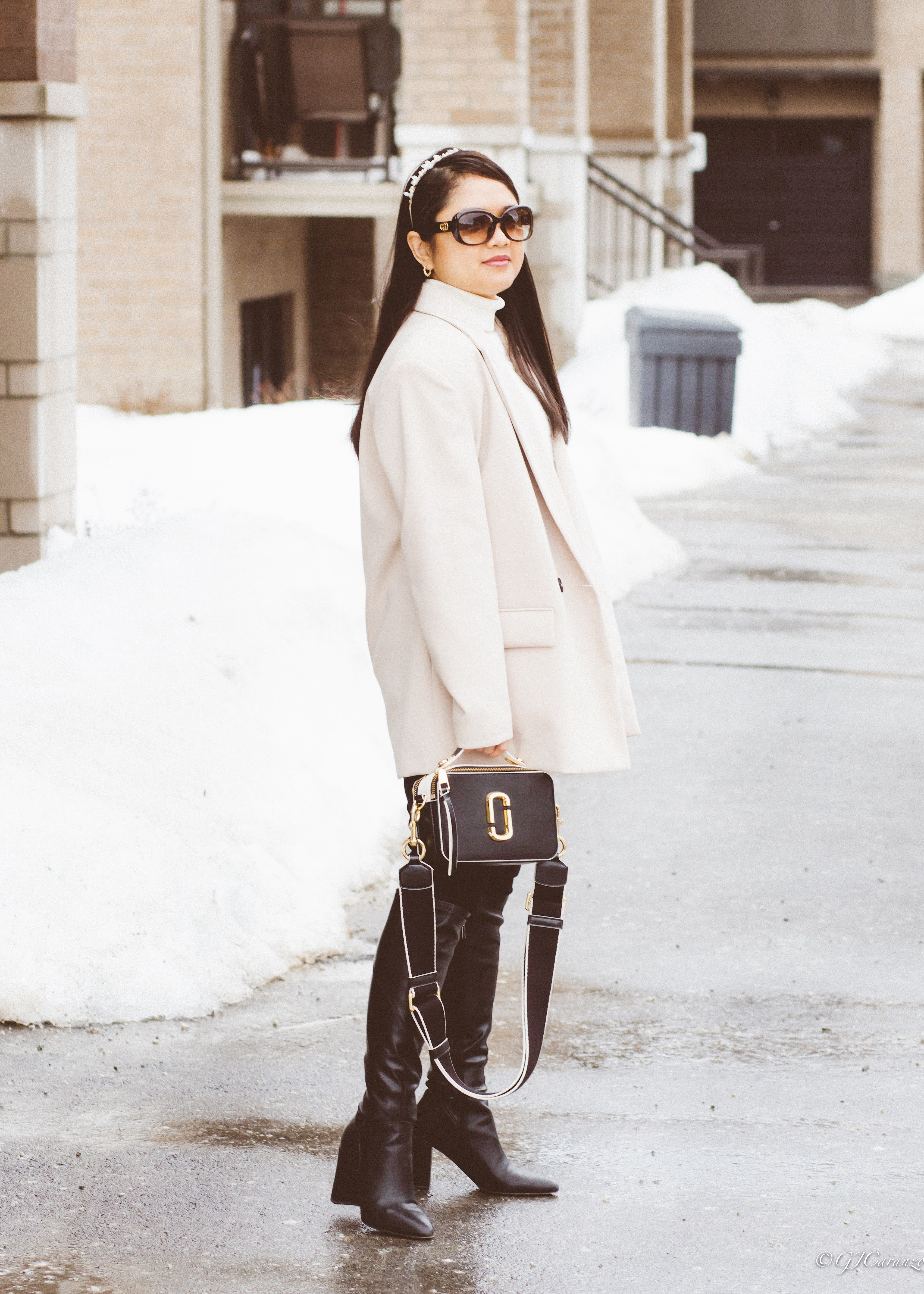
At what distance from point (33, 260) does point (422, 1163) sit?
19.0 feet

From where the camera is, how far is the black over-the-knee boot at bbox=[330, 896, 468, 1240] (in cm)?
361

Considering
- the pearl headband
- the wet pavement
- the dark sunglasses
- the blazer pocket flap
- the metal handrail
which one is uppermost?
the metal handrail

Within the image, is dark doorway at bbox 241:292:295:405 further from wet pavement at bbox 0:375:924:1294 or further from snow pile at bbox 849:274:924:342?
wet pavement at bbox 0:375:924:1294

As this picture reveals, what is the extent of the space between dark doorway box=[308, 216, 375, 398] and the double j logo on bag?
58.9 ft

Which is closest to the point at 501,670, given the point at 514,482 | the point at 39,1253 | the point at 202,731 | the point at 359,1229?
the point at 514,482

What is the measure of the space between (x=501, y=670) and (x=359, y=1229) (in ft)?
3.74

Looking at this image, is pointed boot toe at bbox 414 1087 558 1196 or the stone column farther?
the stone column

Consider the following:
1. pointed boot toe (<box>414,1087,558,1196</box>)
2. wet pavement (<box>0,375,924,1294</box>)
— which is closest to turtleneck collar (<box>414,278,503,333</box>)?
pointed boot toe (<box>414,1087,558,1196</box>)

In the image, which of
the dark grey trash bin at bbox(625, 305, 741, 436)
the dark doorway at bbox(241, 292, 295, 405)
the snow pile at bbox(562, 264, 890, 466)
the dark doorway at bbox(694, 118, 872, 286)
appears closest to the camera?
the snow pile at bbox(562, 264, 890, 466)

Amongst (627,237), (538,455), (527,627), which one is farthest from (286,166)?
(527,627)

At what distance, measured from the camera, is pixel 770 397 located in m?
18.8

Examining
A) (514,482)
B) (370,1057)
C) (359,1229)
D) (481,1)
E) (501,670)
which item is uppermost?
(481,1)

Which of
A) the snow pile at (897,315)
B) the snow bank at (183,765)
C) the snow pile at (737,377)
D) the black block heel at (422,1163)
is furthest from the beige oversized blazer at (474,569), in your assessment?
the snow pile at (897,315)

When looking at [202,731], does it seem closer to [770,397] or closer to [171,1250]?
[171,1250]
